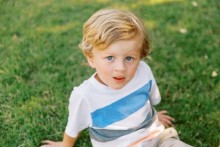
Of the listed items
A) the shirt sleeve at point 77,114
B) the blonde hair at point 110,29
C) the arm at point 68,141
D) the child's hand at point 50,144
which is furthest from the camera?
the child's hand at point 50,144

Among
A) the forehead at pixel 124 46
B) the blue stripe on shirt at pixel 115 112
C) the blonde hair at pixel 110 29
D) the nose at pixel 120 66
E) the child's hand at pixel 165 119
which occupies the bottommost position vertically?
the child's hand at pixel 165 119

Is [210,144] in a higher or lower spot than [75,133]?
lower

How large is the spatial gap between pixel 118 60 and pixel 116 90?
24 cm

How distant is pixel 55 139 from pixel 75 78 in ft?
2.08

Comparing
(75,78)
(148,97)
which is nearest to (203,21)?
(75,78)

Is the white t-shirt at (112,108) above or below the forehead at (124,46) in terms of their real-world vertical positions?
below

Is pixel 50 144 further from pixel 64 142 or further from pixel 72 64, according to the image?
pixel 72 64

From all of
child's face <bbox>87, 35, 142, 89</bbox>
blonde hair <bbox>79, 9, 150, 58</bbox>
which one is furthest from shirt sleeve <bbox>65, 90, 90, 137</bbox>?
blonde hair <bbox>79, 9, 150, 58</bbox>

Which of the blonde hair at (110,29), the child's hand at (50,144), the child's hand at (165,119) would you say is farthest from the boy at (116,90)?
the child's hand at (165,119)

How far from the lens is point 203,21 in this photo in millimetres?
4156

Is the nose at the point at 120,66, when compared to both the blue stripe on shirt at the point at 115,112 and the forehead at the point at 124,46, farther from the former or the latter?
the blue stripe on shirt at the point at 115,112

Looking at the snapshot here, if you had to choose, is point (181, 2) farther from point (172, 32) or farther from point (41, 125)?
point (41, 125)

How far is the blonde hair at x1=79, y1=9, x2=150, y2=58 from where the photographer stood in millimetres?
2225

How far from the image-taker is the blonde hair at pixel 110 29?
2225mm
